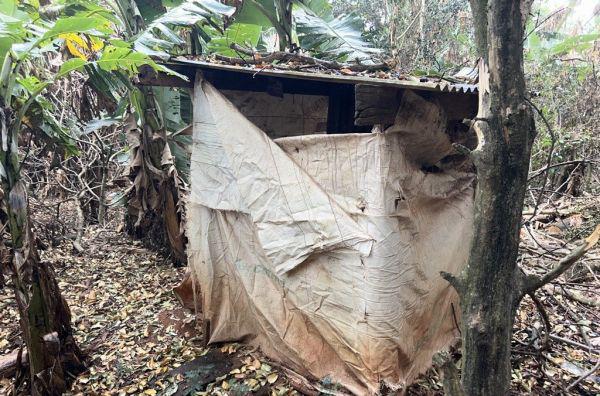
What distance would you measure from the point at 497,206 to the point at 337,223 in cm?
117

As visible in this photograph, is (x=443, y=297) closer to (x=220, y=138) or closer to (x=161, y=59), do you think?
(x=220, y=138)

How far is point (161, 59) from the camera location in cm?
284

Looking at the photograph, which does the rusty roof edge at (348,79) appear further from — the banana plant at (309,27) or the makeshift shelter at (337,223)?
the banana plant at (309,27)

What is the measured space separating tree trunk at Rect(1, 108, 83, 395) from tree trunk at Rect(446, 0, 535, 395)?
2.70 m

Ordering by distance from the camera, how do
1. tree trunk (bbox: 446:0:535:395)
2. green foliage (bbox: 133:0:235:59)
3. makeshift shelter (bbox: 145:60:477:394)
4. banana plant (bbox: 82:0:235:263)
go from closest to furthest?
1. tree trunk (bbox: 446:0:535:395)
2. makeshift shelter (bbox: 145:60:477:394)
3. green foliage (bbox: 133:0:235:59)
4. banana plant (bbox: 82:0:235:263)

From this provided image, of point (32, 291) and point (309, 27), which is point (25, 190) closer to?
point (32, 291)

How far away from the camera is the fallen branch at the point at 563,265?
1.51 m

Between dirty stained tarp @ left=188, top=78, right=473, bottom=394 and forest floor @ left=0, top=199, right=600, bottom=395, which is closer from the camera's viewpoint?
dirty stained tarp @ left=188, top=78, right=473, bottom=394

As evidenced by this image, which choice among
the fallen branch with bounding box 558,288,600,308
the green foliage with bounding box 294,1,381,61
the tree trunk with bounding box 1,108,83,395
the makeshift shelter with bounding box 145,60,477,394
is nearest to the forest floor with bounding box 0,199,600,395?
the fallen branch with bounding box 558,288,600,308

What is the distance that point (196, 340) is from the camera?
361 centimetres

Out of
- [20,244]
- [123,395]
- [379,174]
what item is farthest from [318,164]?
[123,395]

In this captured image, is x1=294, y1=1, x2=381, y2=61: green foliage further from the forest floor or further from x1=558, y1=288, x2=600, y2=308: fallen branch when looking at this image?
x1=558, y1=288, x2=600, y2=308: fallen branch

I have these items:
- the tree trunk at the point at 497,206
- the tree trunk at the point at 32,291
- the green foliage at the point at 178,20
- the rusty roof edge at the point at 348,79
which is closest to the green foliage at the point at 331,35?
the green foliage at the point at 178,20

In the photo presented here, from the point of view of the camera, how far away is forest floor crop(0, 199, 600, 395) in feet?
9.47
